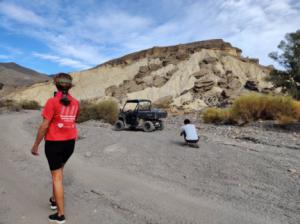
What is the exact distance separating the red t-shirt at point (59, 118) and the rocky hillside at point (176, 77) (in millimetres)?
30647

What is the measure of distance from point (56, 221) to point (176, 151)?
513cm

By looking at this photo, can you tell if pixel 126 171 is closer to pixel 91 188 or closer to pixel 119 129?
pixel 91 188

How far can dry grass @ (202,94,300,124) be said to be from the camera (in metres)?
17.5

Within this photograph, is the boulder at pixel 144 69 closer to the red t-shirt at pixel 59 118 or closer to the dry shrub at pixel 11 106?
the dry shrub at pixel 11 106

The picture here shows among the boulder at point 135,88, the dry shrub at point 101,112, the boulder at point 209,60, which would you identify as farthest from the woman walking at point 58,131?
the boulder at point 209,60

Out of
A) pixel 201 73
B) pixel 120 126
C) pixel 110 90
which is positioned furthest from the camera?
pixel 110 90

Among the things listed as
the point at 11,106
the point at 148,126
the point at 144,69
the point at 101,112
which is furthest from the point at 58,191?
the point at 144,69

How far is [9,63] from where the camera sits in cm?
18800

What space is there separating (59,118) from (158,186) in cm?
270

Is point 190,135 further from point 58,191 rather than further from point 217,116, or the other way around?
point 217,116

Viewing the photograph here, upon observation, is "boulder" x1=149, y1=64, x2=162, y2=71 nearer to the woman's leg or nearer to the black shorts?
the black shorts

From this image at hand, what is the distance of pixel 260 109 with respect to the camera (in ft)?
60.9

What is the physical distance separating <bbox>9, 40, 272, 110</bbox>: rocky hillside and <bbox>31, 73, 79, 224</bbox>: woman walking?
30672mm

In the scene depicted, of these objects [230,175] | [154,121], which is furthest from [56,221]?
[154,121]
